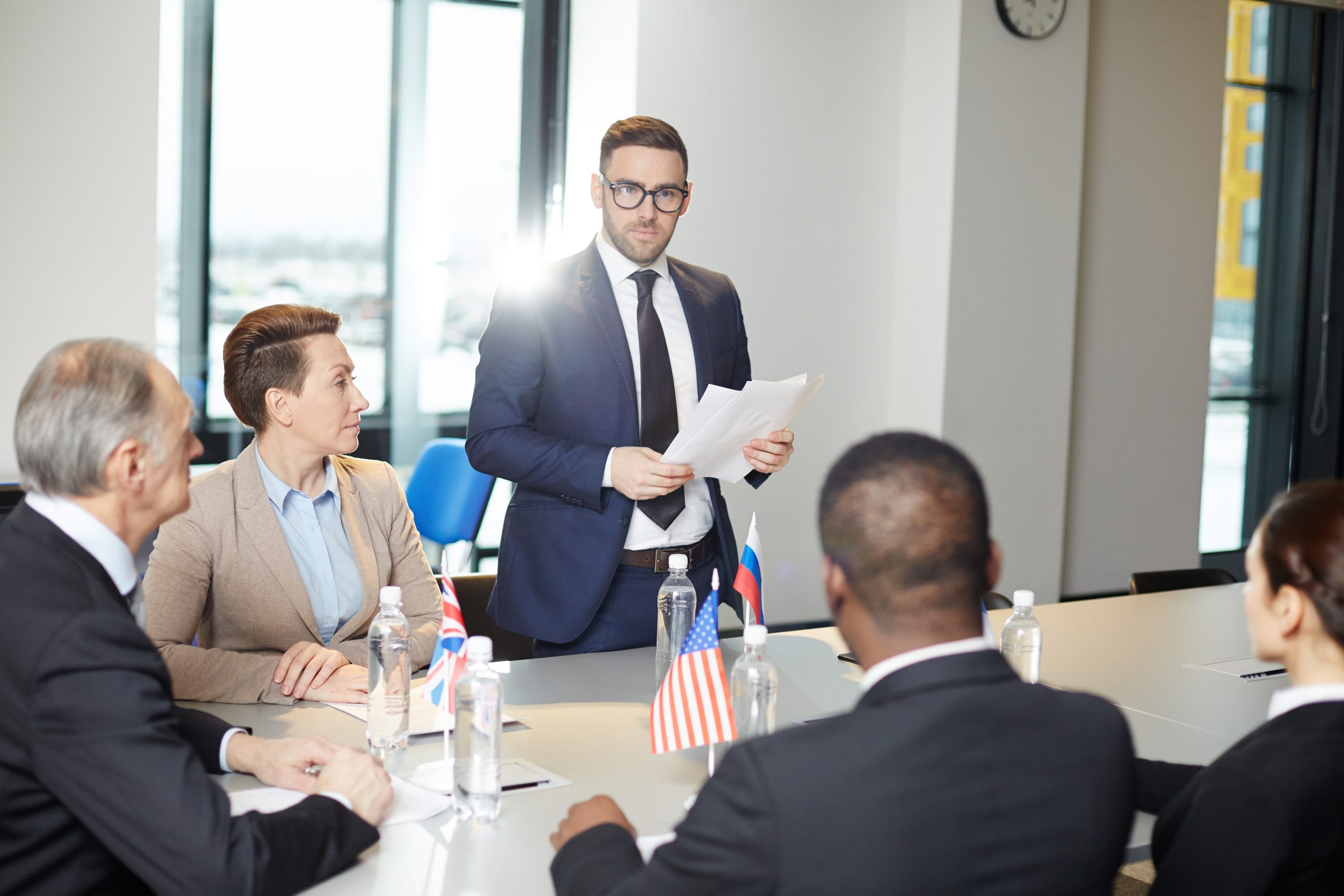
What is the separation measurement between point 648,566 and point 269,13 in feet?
11.1

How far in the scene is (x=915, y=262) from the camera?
5344mm

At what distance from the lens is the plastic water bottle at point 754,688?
71.4 inches

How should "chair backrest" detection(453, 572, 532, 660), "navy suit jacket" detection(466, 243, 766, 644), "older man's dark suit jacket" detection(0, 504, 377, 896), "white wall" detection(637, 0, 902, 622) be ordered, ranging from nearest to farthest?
"older man's dark suit jacket" detection(0, 504, 377, 896), "navy suit jacket" detection(466, 243, 766, 644), "chair backrest" detection(453, 572, 532, 660), "white wall" detection(637, 0, 902, 622)

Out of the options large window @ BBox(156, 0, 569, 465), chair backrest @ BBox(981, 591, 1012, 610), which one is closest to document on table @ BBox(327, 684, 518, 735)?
chair backrest @ BBox(981, 591, 1012, 610)

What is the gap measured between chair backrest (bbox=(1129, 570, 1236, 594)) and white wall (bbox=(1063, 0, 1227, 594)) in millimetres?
1908

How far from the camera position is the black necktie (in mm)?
2721

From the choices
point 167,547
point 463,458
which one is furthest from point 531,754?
point 463,458

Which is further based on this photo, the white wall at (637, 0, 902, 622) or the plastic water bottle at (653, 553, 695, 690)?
the white wall at (637, 0, 902, 622)

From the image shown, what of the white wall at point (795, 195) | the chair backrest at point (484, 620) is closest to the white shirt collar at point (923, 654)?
the chair backrest at point (484, 620)

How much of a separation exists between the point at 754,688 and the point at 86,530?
101 cm

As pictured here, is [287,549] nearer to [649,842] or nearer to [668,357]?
[668,357]

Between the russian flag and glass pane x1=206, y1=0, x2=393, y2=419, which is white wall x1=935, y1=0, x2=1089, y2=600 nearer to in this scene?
glass pane x1=206, y1=0, x2=393, y2=419

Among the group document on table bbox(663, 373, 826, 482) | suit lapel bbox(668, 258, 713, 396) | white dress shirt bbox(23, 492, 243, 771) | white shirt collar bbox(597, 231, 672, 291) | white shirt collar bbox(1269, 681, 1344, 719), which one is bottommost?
white shirt collar bbox(1269, 681, 1344, 719)

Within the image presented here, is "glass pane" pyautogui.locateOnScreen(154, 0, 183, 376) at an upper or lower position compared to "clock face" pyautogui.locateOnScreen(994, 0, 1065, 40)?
lower
